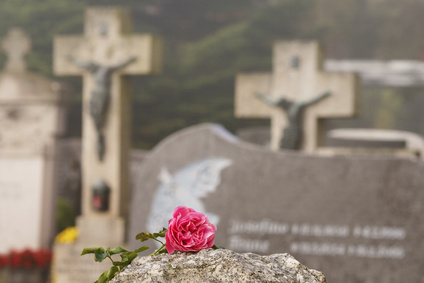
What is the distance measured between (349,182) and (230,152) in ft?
2.85

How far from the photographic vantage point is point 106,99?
8.23m

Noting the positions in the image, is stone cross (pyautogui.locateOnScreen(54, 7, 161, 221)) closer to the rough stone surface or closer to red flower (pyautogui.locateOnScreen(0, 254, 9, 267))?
red flower (pyautogui.locateOnScreen(0, 254, 9, 267))

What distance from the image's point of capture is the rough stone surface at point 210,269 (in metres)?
1.71

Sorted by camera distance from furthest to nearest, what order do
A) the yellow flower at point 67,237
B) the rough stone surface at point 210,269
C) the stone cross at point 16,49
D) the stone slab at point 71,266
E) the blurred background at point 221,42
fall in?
the blurred background at point 221,42
the stone cross at point 16,49
the yellow flower at point 67,237
the stone slab at point 71,266
the rough stone surface at point 210,269

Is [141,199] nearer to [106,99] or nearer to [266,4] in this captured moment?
[106,99]

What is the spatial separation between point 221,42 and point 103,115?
9608mm

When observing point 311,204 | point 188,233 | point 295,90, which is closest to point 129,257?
point 188,233

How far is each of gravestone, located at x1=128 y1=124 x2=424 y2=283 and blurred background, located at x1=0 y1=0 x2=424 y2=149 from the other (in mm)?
10443

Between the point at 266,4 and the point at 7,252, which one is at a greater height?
the point at 266,4

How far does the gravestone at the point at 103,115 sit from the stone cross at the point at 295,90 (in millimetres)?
1082

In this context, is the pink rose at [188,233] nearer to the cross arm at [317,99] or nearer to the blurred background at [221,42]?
the cross arm at [317,99]

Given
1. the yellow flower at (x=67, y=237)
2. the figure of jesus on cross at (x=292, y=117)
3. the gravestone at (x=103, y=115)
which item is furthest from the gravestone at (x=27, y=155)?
the figure of jesus on cross at (x=292, y=117)

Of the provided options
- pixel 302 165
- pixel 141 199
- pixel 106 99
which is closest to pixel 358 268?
pixel 302 165

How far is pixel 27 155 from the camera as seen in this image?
8.91 meters
